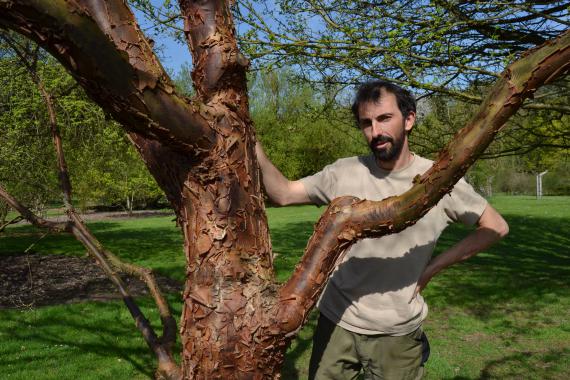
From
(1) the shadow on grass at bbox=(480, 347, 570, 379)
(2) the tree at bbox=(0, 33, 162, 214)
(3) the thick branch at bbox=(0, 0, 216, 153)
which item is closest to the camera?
(3) the thick branch at bbox=(0, 0, 216, 153)

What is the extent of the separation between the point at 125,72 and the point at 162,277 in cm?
979

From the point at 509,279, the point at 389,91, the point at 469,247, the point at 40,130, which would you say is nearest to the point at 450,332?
the point at 509,279

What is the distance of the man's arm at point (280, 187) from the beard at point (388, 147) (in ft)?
1.49

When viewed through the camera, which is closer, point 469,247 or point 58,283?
point 469,247

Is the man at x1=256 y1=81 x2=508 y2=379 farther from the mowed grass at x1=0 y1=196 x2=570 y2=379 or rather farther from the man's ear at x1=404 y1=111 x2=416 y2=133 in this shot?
the mowed grass at x1=0 y1=196 x2=570 y2=379

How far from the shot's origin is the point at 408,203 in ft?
4.64

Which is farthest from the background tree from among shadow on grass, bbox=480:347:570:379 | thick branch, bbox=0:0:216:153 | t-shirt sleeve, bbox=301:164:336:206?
thick branch, bbox=0:0:216:153

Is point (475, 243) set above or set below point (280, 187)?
below

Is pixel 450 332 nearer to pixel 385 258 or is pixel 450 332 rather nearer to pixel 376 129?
pixel 385 258

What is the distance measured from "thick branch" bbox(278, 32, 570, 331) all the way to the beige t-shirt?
1.09m

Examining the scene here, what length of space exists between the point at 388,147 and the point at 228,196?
132 cm

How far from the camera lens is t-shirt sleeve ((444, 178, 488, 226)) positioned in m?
2.55

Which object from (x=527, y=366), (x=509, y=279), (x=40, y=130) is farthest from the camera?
(x=40, y=130)

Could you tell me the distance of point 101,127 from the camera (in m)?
13.3
